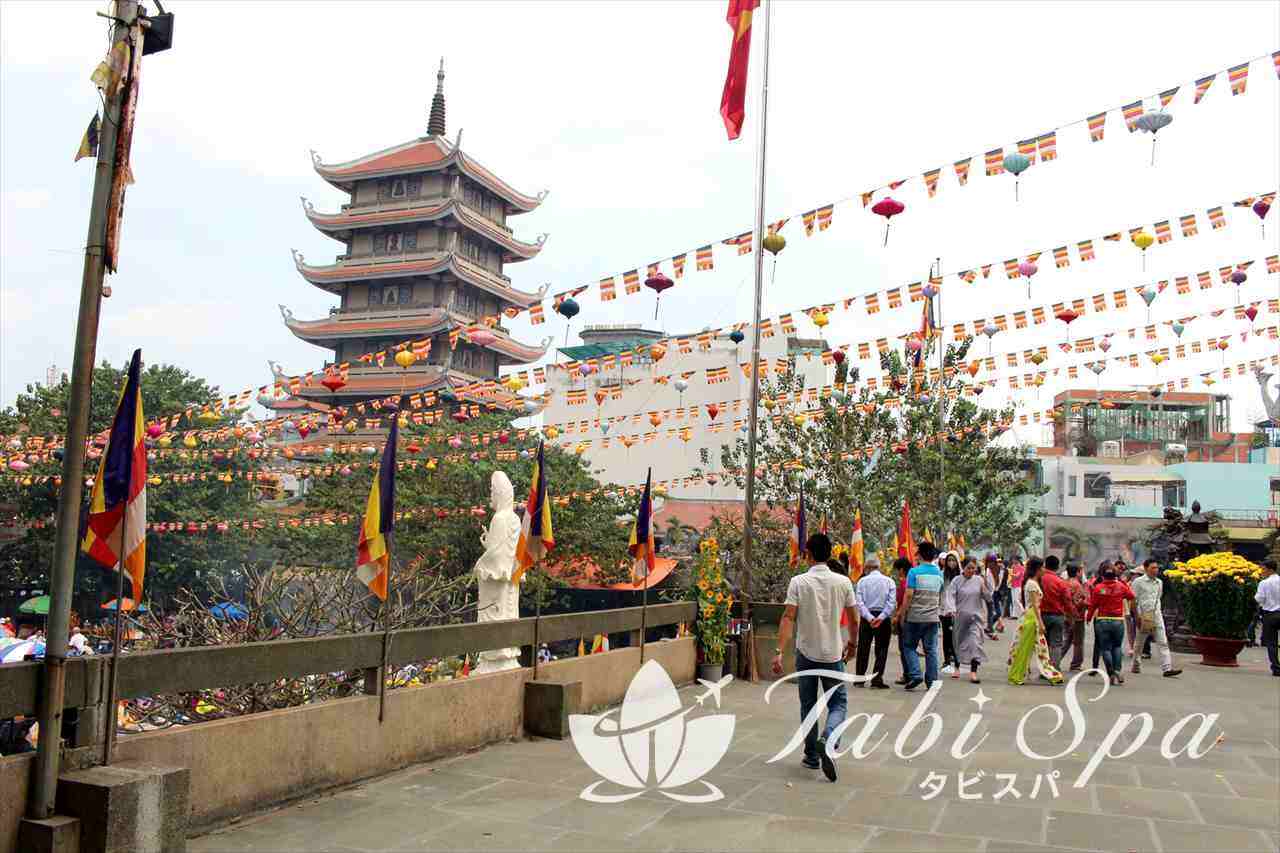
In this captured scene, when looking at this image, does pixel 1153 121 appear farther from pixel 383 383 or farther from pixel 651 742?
pixel 383 383

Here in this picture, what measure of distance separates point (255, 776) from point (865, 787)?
370cm

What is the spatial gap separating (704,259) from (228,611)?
8452mm

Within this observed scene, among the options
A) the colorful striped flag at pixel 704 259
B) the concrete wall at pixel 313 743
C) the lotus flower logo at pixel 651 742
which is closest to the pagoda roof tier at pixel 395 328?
the colorful striped flag at pixel 704 259

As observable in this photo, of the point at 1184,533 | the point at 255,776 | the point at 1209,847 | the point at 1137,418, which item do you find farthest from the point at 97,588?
the point at 1137,418

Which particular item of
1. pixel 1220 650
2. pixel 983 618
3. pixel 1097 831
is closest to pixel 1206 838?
pixel 1097 831

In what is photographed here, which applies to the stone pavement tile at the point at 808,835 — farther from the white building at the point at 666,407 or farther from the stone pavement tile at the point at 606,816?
the white building at the point at 666,407

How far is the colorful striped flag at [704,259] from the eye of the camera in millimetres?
15641

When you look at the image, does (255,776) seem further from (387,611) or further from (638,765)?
(638,765)

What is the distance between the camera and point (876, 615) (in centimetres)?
1270

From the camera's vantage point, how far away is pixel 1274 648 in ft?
53.1

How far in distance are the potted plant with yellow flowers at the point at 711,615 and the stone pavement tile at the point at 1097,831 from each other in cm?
649

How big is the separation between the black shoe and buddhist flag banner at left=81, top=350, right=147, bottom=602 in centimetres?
436

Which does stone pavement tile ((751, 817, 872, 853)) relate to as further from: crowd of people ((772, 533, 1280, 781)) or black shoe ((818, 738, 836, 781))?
crowd of people ((772, 533, 1280, 781))

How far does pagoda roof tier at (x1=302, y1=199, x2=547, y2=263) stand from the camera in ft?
169
